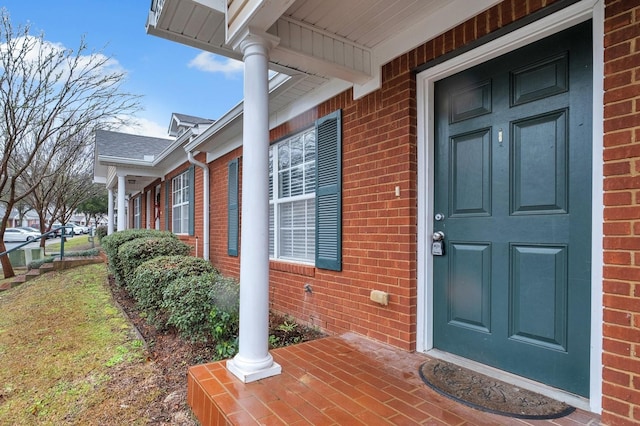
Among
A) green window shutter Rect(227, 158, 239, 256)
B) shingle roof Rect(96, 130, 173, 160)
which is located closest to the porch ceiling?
green window shutter Rect(227, 158, 239, 256)

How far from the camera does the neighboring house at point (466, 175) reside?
5.56 feet

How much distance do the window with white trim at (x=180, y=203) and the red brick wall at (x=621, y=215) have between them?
8487 mm

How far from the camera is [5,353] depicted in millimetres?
3627

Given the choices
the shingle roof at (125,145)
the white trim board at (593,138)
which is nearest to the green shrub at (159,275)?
the white trim board at (593,138)

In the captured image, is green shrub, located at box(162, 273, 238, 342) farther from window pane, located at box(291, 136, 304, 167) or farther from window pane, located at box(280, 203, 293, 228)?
window pane, located at box(291, 136, 304, 167)

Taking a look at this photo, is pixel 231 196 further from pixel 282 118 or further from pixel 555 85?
pixel 555 85

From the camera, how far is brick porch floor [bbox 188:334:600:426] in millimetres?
1825

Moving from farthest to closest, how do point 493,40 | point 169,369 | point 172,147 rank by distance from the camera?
1. point 172,147
2. point 169,369
3. point 493,40

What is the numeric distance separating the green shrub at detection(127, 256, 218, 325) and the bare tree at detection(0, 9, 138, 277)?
6.01 metres

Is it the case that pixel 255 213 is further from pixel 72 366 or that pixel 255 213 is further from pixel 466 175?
pixel 72 366

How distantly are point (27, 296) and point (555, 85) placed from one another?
8220 mm

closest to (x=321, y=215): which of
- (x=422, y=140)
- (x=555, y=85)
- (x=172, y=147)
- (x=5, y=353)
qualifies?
(x=422, y=140)

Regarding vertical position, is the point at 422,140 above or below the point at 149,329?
above

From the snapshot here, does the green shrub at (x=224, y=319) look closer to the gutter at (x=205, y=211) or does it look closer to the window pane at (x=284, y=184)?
the window pane at (x=284, y=184)
